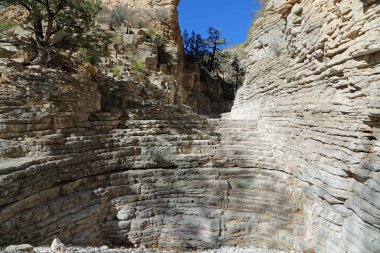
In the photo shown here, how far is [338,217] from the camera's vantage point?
4.79m

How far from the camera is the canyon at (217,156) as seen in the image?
14.9 feet

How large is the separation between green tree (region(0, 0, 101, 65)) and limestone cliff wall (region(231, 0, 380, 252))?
6.03 m

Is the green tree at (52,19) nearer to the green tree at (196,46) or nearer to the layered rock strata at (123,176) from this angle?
the layered rock strata at (123,176)

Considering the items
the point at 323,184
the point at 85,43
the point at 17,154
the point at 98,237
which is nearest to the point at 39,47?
the point at 85,43

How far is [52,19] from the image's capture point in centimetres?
722

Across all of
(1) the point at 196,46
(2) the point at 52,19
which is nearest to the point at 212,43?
(1) the point at 196,46

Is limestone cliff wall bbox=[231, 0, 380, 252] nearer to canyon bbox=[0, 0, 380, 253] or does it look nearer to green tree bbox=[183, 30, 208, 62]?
canyon bbox=[0, 0, 380, 253]

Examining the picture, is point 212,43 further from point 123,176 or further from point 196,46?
point 123,176

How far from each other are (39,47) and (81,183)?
13.5 ft

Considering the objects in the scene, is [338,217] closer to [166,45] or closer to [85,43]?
[85,43]

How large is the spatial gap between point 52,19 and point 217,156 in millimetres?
6105

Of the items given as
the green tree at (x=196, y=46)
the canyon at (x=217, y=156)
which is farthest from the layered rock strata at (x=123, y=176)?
the green tree at (x=196, y=46)

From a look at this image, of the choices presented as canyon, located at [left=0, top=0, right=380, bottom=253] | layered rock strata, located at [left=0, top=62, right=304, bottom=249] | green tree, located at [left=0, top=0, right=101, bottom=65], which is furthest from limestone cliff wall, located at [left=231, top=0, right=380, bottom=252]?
green tree, located at [left=0, top=0, right=101, bottom=65]

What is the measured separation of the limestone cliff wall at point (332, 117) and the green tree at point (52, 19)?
603cm
